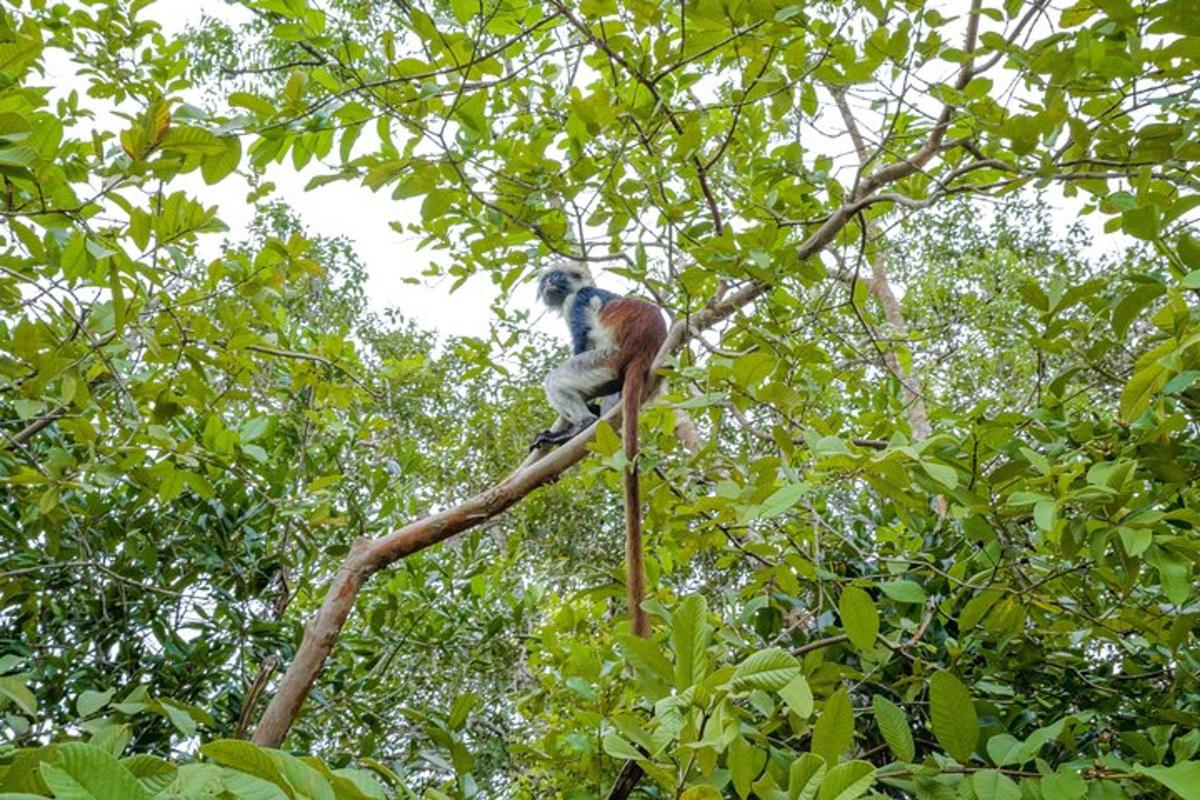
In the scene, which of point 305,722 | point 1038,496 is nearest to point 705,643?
point 1038,496

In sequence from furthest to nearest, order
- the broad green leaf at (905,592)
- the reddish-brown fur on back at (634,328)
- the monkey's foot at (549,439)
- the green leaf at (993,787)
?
the reddish-brown fur on back at (634,328) < the monkey's foot at (549,439) < the broad green leaf at (905,592) < the green leaf at (993,787)

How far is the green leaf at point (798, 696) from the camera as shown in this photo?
100 cm

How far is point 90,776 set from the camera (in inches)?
21.8

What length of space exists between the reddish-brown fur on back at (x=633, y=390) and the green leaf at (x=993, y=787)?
813 millimetres

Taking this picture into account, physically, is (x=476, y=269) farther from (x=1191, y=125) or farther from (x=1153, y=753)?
(x=1153, y=753)

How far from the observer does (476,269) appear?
2.76 m

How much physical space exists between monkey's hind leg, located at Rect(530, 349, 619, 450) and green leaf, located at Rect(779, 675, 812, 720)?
3.44 meters

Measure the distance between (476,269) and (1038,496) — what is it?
176 centimetres

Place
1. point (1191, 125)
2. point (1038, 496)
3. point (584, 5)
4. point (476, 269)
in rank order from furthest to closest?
point (476, 269), point (584, 5), point (1191, 125), point (1038, 496)

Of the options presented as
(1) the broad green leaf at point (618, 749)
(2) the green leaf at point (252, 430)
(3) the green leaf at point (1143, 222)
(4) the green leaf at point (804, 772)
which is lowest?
(1) the broad green leaf at point (618, 749)

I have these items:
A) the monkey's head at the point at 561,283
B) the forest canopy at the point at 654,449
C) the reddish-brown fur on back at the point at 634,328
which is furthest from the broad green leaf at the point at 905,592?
the monkey's head at the point at 561,283

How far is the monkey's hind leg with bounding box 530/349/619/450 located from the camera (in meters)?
4.56

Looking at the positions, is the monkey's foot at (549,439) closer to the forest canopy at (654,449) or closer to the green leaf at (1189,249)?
the forest canopy at (654,449)

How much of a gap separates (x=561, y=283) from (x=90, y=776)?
501 cm
